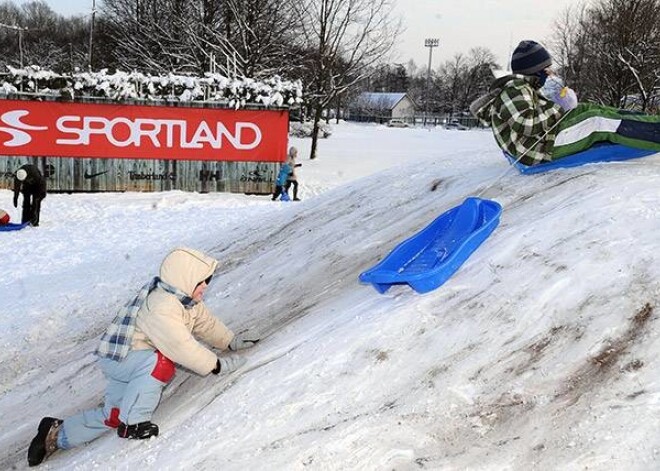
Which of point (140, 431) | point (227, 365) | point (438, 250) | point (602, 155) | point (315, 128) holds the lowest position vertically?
point (140, 431)

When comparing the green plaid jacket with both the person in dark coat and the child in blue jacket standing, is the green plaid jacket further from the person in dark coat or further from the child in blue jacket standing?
the child in blue jacket standing

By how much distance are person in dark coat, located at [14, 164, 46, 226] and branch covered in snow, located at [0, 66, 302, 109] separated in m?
4.62

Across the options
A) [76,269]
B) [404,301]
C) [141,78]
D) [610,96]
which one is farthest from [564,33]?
[404,301]

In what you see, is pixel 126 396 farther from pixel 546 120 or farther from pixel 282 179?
pixel 282 179

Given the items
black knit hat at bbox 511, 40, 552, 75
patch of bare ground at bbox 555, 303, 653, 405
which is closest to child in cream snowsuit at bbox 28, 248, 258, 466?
patch of bare ground at bbox 555, 303, 653, 405

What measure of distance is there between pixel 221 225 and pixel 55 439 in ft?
22.4

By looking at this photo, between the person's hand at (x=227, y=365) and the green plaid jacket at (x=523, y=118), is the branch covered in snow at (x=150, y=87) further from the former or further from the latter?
the person's hand at (x=227, y=365)

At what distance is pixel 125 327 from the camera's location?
3.91 meters

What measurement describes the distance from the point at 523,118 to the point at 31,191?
943cm

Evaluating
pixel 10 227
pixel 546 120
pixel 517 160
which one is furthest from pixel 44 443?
pixel 10 227

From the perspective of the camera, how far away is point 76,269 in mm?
8523

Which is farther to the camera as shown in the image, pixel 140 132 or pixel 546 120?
pixel 140 132

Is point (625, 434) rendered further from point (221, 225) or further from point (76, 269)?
point (221, 225)

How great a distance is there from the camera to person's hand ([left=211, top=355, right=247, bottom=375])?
3.85m
